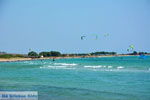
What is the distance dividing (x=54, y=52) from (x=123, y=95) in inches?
6007

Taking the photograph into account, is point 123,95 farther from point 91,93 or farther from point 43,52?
point 43,52

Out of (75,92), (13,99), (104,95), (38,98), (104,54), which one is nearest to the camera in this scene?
(13,99)

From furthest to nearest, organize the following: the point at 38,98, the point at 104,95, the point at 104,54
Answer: the point at 104,54 < the point at 104,95 < the point at 38,98

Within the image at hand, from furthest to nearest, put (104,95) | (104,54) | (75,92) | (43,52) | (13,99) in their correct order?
(104,54), (43,52), (75,92), (104,95), (13,99)

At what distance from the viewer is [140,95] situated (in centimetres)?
1603

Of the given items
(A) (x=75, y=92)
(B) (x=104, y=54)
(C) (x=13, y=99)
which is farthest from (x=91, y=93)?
(B) (x=104, y=54)

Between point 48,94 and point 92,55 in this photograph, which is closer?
point 48,94

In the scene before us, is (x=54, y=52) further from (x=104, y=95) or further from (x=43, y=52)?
(x=104, y=95)

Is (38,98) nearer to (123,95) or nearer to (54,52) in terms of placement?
(123,95)

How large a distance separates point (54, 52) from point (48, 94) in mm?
152096

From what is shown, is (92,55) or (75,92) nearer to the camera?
(75,92)

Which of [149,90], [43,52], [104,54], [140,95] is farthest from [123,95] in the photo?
[104,54]

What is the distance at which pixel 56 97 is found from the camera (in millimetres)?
15234

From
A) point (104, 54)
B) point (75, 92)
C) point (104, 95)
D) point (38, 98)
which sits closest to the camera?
point (38, 98)
